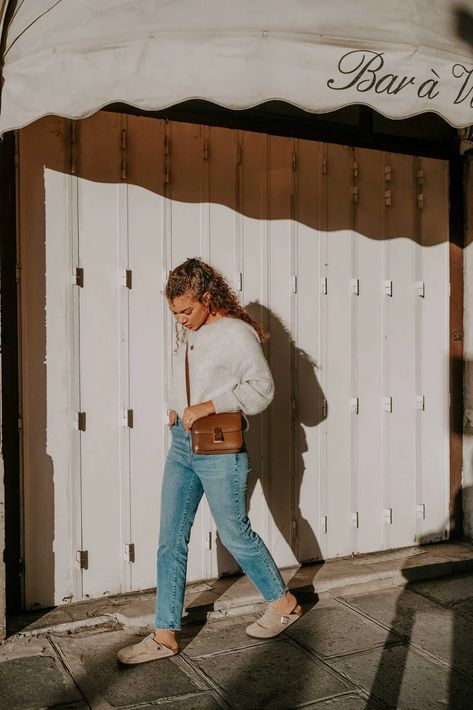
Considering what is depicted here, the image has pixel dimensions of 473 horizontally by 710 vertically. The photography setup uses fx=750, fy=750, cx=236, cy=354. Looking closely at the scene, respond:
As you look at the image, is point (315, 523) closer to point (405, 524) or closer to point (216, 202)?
point (405, 524)

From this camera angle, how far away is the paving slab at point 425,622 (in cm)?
405

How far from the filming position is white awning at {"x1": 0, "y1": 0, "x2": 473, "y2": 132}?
3689 mm

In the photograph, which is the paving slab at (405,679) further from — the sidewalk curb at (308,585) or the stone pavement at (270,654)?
the sidewalk curb at (308,585)

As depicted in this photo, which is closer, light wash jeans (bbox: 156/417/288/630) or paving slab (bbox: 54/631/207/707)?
paving slab (bbox: 54/631/207/707)

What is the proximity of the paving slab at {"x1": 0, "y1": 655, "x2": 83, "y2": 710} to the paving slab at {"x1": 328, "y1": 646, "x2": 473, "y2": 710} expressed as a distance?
135cm

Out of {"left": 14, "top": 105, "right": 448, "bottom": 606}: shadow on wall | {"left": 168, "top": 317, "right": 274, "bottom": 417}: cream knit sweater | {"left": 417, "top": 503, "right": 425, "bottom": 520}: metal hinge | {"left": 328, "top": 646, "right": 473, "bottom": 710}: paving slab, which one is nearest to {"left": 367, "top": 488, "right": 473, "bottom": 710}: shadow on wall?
{"left": 328, "top": 646, "right": 473, "bottom": 710}: paving slab

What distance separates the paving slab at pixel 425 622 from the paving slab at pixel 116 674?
1.31 metres

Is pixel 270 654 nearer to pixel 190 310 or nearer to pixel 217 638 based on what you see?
pixel 217 638

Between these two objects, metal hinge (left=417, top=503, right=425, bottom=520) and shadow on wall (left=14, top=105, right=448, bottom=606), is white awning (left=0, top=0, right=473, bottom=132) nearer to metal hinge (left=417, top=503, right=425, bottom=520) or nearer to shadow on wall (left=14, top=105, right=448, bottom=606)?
shadow on wall (left=14, top=105, right=448, bottom=606)

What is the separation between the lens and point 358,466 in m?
5.47

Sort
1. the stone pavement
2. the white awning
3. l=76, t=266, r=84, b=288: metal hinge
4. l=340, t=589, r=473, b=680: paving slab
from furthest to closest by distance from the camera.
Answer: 1. l=76, t=266, r=84, b=288: metal hinge
2. l=340, t=589, r=473, b=680: paving slab
3. the white awning
4. the stone pavement

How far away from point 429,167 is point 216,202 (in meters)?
1.85

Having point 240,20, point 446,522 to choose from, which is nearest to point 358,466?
point 446,522

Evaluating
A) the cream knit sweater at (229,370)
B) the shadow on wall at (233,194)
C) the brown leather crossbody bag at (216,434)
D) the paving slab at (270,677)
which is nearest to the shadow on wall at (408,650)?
the paving slab at (270,677)
